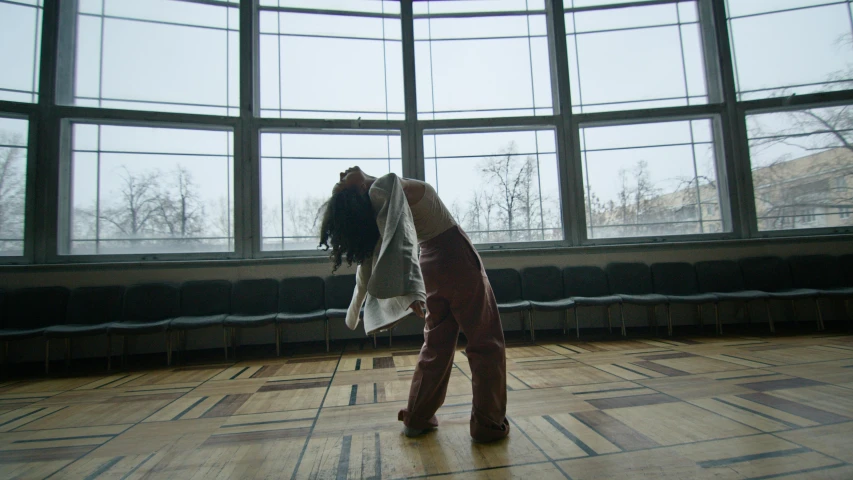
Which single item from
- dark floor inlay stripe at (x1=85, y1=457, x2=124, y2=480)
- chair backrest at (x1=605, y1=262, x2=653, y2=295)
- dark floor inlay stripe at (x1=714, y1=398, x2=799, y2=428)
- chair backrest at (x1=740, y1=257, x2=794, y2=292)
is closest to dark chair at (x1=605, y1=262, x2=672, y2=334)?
chair backrest at (x1=605, y1=262, x2=653, y2=295)

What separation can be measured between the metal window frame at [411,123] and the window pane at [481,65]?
0.35ft

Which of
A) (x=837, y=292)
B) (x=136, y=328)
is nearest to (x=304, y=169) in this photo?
(x=136, y=328)

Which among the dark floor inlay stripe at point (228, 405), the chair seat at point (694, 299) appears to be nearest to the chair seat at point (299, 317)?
the dark floor inlay stripe at point (228, 405)

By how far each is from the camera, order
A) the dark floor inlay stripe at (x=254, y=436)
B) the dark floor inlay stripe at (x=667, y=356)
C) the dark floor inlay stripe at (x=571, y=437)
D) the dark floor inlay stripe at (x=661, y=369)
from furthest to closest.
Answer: the dark floor inlay stripe at (x=667, y=356) → the dark floor inlay stripe at (x=661, y=369) → the dark floor inlay stripe at (x=254, y=436) → the dark floor inlay stripe at (x=571, y=437)

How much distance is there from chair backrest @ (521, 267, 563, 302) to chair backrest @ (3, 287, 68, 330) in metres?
4.43

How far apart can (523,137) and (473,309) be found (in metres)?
3.88

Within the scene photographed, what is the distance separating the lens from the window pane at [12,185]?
4.02 meters

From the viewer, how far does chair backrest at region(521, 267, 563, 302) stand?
4312mm

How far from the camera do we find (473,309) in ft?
5.29

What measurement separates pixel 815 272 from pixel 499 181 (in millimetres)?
3442

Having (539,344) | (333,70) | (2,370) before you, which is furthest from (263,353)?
(333,70)

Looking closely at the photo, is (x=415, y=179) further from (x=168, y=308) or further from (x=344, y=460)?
(x=168, y=308)

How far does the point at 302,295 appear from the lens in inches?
162

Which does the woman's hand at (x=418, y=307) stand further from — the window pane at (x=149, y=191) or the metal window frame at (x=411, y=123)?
the window pane at (x=149, y=191)
